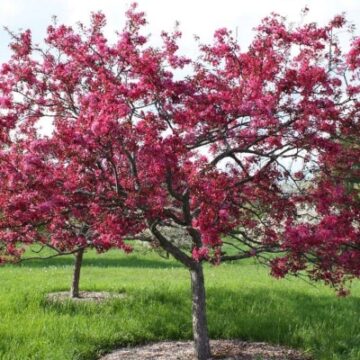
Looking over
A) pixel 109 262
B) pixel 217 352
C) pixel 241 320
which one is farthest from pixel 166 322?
pixel 109 262

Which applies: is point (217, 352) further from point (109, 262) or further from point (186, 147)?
point (109, 262)

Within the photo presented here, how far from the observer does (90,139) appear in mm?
5965

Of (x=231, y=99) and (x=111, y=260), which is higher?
(x=231, y=99)

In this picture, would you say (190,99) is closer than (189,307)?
Yes

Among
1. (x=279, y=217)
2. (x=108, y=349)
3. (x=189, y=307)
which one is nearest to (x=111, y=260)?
(x=189, y=307)

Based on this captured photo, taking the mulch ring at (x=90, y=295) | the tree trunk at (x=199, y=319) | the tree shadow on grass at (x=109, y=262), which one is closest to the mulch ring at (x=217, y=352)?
the tree trunk at (x=199, y=319)

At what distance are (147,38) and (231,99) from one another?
1652 millimetres

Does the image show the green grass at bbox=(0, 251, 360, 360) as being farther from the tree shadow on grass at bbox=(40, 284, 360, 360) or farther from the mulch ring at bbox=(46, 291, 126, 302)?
the mulch ring at bbox=(46, 291, 126, 302)

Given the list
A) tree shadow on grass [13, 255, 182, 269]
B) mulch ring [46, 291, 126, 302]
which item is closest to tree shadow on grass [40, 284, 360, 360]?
mulch ring [46, 291, 126, 302]

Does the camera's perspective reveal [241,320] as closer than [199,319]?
No

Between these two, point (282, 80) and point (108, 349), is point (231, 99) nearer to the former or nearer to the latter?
point (282, 80)

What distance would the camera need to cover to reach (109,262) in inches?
987

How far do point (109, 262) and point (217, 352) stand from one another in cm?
1718

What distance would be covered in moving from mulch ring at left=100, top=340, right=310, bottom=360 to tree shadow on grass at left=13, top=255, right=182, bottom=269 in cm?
1480
